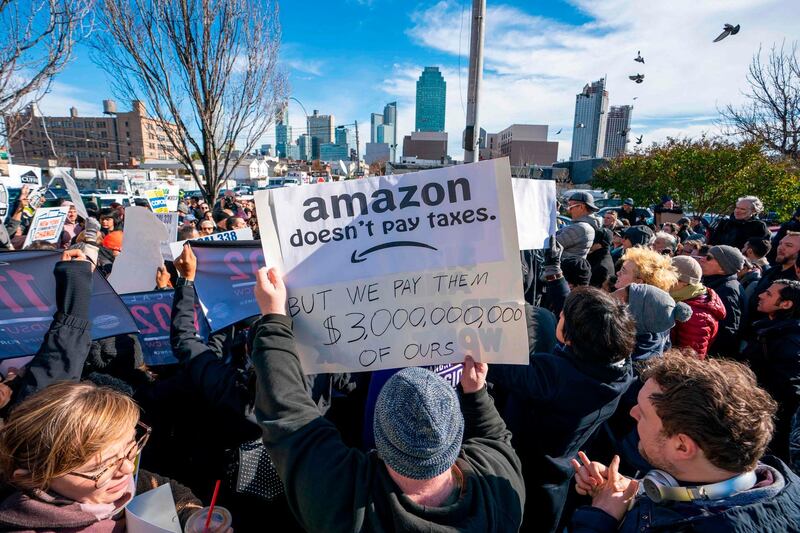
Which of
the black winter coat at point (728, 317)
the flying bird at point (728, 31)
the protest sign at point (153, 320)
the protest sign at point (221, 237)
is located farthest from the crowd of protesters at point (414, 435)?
the flying bird at point (728, 31)

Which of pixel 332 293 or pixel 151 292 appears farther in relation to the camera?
pixel 151 292

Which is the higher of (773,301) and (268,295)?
(268,295)

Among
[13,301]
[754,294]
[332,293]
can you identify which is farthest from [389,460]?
[754,294]

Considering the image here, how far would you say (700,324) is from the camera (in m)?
3.24

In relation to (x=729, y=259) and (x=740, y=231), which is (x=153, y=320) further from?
(x=740, y=231)

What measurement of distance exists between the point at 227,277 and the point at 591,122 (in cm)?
13326

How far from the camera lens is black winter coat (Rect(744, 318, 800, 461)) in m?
2.68

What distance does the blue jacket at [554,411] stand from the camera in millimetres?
1991

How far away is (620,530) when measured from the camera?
137 cm

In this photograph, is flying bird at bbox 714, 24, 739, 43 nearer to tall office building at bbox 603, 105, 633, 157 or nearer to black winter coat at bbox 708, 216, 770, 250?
black winter coat at bbox 708, 216, 770, 250

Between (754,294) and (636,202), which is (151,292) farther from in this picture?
(636,202)

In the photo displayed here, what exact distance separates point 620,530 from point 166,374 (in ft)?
11.5

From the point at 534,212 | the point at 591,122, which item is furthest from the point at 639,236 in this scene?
the point at 591,122

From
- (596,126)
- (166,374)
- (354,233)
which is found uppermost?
(596,126)
